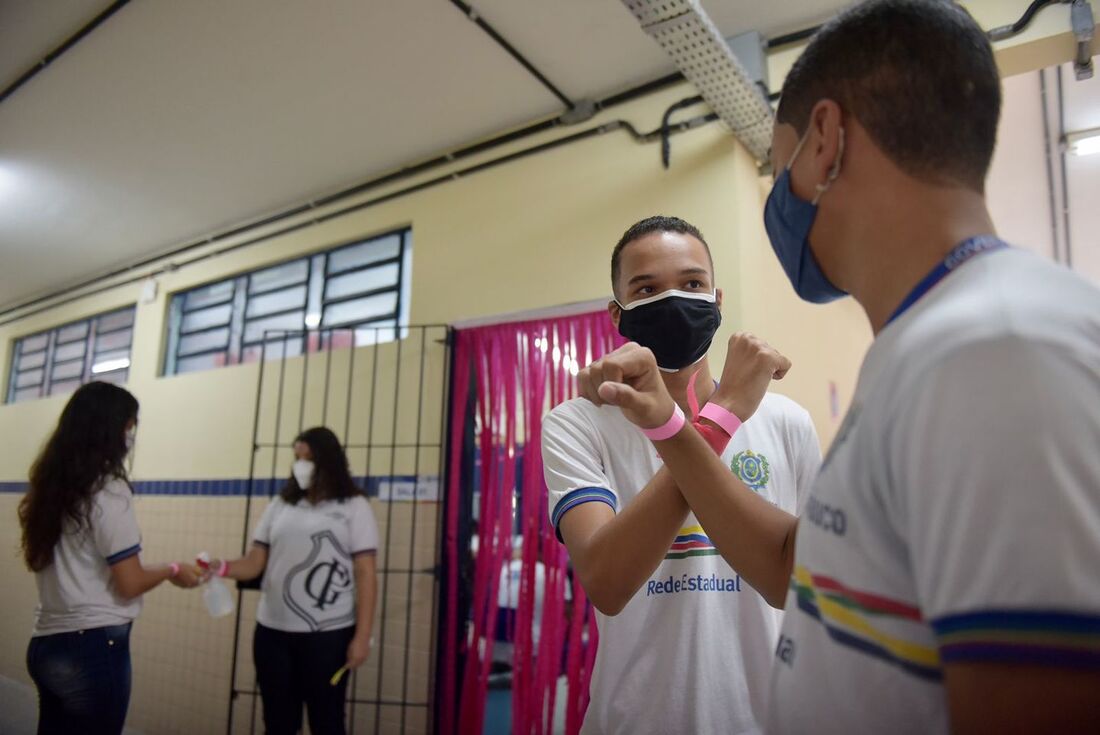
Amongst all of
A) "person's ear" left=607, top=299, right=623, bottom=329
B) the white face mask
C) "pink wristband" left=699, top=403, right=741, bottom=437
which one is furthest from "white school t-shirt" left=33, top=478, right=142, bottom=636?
"pink wristband" left=699, top=403, right=741, bottom=437

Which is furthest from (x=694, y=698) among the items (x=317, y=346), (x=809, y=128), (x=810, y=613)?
(x=317, y=346)

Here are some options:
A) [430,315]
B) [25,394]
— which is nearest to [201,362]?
[430,315]

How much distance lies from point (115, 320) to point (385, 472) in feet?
12.1

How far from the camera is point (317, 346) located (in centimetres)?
396

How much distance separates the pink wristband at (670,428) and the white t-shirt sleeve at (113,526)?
2.04 metres

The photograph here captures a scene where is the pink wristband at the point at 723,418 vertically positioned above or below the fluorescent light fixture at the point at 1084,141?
below

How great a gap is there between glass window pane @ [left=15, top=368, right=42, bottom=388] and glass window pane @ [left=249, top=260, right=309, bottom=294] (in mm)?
3441

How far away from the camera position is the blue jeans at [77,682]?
2.02m

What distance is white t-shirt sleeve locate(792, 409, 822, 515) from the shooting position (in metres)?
1.24

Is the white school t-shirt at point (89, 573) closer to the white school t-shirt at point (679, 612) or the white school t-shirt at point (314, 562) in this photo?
the white school t-shirt at point (314, 562)

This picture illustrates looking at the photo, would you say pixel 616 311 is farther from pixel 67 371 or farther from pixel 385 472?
pixel 67 371

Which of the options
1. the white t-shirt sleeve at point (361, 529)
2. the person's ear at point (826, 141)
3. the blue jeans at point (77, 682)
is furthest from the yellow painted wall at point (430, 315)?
the person's ear at point (826, 141)

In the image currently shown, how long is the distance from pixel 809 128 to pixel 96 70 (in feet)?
11.4

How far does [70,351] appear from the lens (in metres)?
5.97
